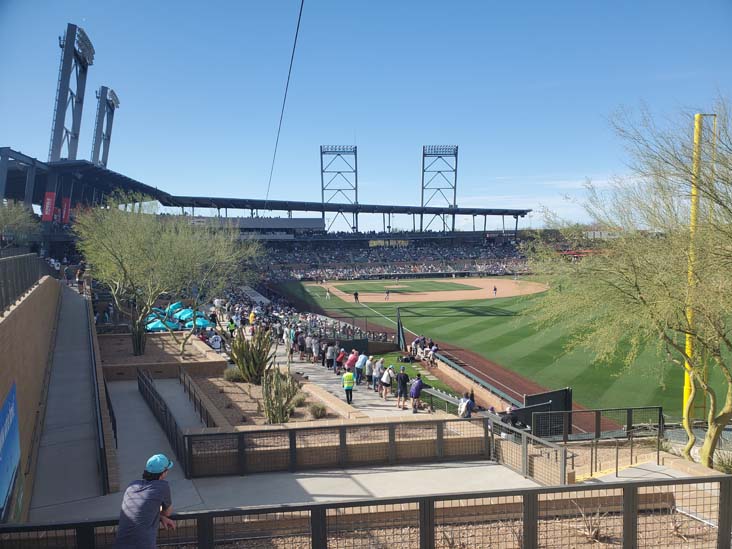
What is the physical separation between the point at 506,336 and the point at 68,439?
26371 mm

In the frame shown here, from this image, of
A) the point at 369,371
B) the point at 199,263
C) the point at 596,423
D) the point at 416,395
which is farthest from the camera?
the point at 199,263

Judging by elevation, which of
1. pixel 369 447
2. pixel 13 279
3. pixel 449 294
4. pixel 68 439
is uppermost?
pixel 449 294

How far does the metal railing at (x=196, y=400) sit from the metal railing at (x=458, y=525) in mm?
7035

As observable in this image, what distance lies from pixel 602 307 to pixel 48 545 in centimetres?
1022

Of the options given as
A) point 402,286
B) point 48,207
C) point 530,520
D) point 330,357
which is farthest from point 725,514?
point 402,286

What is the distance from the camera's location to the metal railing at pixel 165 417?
34.5ft

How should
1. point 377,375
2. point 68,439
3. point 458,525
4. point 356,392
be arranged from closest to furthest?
1. point 458,525
2. point 68,439
3. point 356,392
4. point 377,375

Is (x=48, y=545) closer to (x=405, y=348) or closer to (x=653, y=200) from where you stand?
(x=653, y=200)

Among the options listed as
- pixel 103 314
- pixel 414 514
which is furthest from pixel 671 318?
pixel 103 314

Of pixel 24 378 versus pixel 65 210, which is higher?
pixel 65 210

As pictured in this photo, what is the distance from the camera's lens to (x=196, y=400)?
1459cm

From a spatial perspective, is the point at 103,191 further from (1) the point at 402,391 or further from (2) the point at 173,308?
(1) the point at 402,391

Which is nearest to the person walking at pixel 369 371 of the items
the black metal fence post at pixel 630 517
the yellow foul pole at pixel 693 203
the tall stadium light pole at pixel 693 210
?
the tall stadium light pole at pixel 693 210

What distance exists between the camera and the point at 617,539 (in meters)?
6.12
